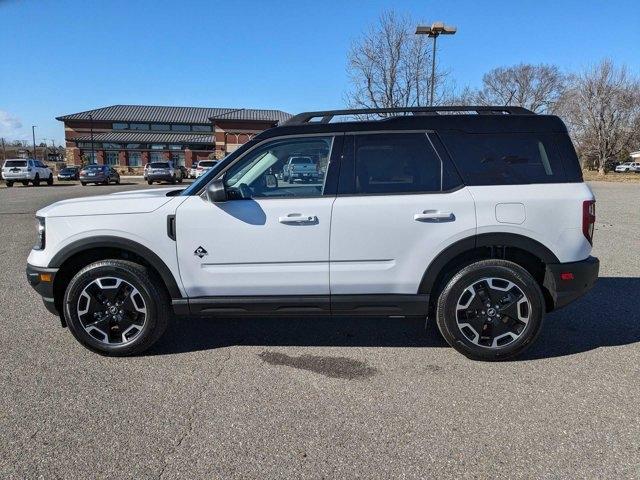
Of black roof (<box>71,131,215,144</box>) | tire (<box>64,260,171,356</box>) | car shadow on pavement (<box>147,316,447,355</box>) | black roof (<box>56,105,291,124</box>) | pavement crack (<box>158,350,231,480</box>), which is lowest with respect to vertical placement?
pavement crack (<box>158,350,231,480</box>)

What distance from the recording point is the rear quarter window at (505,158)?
368 centimetres

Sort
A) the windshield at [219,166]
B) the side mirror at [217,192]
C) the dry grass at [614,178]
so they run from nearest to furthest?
the side mirror at [217,192], the windshield at [219,166], the dry grass at [614,178]

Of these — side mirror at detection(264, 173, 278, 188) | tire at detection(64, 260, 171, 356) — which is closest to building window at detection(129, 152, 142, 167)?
tire at detection(64, 260, 171, 356)

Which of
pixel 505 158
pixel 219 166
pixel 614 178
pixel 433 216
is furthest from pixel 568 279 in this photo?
pixel 614 178

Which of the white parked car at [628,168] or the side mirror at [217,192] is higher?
the white parked car at [628,168]

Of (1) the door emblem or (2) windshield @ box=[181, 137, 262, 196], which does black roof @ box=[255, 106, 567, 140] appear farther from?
(1) the door emblem

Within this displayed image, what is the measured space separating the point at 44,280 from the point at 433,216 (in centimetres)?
318

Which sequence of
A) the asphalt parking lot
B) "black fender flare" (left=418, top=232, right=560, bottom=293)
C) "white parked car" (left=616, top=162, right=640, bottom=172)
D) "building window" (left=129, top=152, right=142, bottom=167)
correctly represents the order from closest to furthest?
the asphalt parking lot, "black fender flare" (left=418, top=232, right=560, bottom=293), "building window" (left=129, top=152, right=142, bottom=167), "white parked car" (left=616, top=162, right=640, bottom=172)

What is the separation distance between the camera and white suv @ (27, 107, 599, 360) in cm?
362

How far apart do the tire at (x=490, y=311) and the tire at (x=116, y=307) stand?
2316 millimetres

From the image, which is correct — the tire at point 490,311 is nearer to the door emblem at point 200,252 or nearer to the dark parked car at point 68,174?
the door emblem at point 200,252

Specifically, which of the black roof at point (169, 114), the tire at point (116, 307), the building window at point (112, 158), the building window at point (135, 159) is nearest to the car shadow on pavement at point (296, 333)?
the tire at point (116, 307)

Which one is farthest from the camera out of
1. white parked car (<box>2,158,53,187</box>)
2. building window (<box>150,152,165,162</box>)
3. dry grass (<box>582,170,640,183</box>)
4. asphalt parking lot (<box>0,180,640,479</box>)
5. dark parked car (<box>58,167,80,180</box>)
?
building window (<box>150,152,165,162</box>)

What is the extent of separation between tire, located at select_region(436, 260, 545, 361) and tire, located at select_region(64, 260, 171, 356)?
2.32 metres
